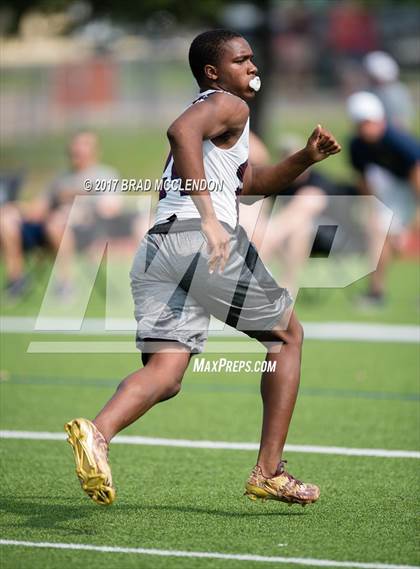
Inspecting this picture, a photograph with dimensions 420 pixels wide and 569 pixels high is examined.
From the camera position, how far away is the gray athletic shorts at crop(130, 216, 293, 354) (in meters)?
4.86

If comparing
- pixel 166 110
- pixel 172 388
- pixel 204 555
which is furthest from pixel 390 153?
pixel 166 110

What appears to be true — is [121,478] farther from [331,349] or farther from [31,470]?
[331,349]

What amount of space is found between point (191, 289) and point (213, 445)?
1.92 m

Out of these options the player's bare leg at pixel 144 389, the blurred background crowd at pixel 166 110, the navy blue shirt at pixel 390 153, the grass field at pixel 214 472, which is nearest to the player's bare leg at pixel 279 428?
the grass field at pixel 214 472

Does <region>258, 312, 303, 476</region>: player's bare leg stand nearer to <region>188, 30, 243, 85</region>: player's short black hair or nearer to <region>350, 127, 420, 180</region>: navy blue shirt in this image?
<region>188, 30, 243, 85</region>: player's short black hair

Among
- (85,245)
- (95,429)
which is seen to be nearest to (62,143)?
(85,245)

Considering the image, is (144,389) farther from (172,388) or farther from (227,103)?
(227,103)

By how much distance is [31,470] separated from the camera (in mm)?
5938

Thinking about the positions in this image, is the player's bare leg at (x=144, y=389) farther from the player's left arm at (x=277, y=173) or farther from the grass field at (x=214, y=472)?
the player's left arm at (x=277, y=173)

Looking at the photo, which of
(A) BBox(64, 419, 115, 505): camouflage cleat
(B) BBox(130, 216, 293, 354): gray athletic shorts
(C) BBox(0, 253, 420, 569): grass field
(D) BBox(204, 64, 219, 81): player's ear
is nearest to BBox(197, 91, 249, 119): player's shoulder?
(D) BBox(204, 64, 219, 81): player's ear

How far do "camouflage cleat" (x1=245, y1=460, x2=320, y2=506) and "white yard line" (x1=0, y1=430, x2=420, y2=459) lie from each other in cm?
135

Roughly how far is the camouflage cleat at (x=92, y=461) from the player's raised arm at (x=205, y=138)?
31.6 inches

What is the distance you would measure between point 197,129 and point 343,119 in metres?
26.7

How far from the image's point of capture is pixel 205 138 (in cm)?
474
